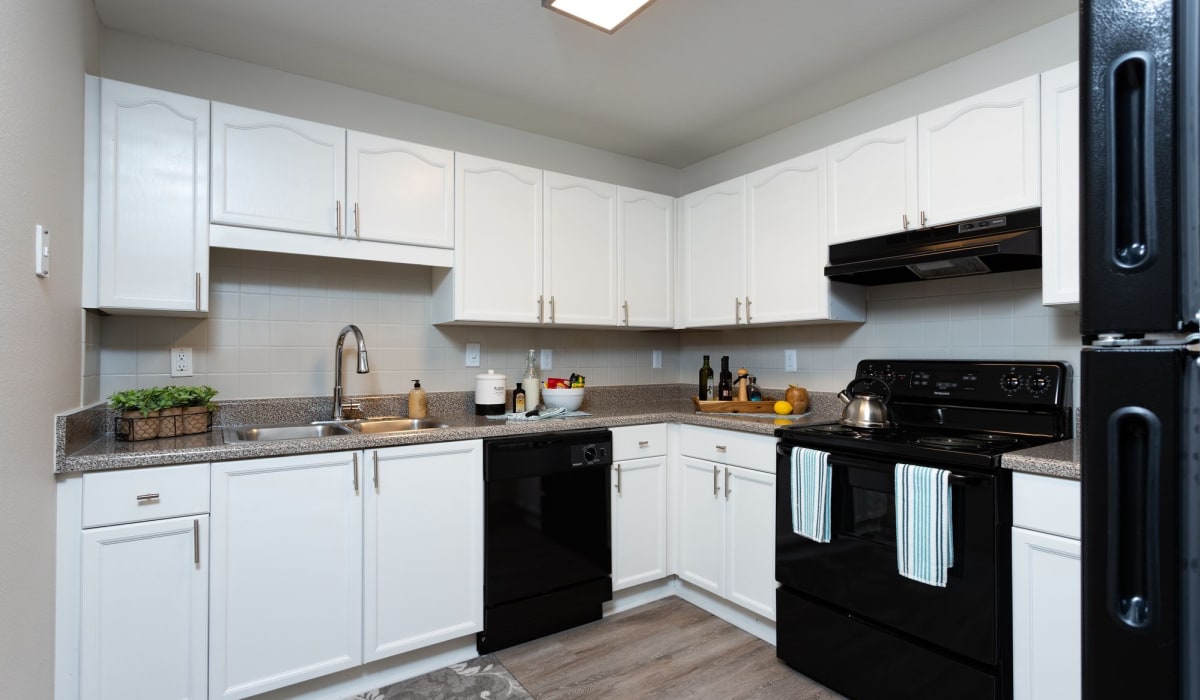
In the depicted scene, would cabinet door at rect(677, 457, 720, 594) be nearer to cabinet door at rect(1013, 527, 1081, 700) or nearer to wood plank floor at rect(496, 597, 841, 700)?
wood plank floor at rect(496, 597, 841, 700)

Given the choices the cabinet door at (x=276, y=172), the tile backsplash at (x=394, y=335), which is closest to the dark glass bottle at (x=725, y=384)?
the tile backsplash at (x=394, y=335)

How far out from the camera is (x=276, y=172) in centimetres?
227

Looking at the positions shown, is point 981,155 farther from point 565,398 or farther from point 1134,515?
point 565,398

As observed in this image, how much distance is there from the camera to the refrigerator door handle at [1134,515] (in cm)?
65

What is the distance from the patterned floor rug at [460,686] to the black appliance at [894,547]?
1045 millimetres

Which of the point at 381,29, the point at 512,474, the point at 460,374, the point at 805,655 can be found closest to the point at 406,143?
the point at 381,29

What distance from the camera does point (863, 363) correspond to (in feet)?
9.09

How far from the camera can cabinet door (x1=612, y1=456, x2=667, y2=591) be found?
9.11 feet

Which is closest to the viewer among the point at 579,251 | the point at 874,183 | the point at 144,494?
the point at 144,494

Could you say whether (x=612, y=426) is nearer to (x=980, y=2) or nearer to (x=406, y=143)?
(x=406, y=143)

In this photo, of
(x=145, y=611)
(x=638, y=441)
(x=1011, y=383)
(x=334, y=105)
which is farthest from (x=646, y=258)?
(x=145, y=611)

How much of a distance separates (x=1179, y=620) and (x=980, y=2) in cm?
218

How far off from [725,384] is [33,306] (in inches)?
111

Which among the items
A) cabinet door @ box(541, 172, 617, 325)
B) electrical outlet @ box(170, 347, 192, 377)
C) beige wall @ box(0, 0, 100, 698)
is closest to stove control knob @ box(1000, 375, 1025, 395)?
cabinet door @ box(541, 172, 617, 325)
